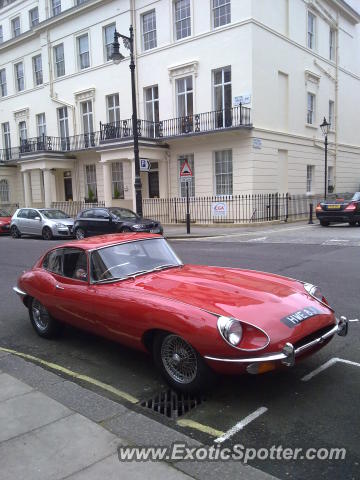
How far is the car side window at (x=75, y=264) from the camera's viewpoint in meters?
4.77

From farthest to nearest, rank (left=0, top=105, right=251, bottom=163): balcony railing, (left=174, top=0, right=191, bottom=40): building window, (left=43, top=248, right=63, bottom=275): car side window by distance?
(left=174, top=0, right=191, bottom=40): building window, (left=0, top=105, right=251, bottom=163): balcony railing, (left=43, top=248, right=63, bottom=275): car side window

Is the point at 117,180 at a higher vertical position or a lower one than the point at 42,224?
higher

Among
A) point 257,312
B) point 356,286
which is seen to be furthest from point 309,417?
point 356,286

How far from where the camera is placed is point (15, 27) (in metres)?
33.7

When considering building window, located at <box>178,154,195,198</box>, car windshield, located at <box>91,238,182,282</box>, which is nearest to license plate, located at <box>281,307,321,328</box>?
car windshield, located at <box>91,238,182,282</box>

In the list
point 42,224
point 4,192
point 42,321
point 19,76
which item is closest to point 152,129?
point 42,224

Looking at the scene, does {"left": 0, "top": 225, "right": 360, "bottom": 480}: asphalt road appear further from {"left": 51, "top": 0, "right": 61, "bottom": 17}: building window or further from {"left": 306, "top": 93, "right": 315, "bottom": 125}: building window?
{"left": 51, "top": 0, "right": 61, "bottom": 17}: building window

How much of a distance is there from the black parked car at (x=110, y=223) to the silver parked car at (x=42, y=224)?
34.5 inches

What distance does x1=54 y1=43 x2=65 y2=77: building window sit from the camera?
29544 millimetres

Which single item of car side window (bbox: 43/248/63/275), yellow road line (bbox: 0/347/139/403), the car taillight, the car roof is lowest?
yellow road line (bbox: 0/347/139/403)

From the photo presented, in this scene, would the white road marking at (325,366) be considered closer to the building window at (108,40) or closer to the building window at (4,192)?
the building window at (108,40)

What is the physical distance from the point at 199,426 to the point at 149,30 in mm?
25082

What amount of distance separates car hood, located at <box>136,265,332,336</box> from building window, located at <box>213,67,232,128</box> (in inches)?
705

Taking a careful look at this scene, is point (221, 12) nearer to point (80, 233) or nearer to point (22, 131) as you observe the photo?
point (80, 233)
